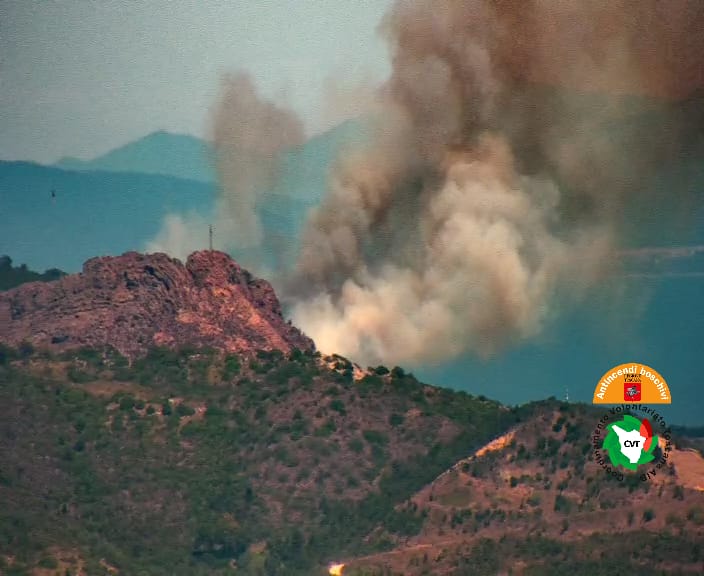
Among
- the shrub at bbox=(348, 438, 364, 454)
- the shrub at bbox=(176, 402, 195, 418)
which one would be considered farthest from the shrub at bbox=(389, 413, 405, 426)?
the shrub at bbox=(176, 402, 195, 418)

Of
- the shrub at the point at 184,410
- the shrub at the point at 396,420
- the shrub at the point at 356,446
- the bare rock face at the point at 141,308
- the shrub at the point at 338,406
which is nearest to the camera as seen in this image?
the shrub at the point at 356,446

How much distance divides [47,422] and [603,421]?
114 feet

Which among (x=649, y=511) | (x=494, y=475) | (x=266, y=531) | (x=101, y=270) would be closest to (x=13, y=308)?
(x=101, y=270)

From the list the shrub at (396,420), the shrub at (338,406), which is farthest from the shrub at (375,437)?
the shrub at (338,406)

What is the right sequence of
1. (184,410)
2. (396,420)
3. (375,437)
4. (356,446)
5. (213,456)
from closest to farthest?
(213,456)
(356,446)
(375,437)
(396,420)
(184,410)

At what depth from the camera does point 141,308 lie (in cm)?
14212

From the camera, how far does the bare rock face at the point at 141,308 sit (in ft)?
464

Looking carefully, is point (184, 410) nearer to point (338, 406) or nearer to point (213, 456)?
point (213, 456)

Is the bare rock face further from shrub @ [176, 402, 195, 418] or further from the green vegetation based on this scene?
shrub @ [176, 402, 195, 418]

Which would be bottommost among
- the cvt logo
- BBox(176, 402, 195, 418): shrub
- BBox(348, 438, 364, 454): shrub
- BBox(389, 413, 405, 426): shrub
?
the cvt logo

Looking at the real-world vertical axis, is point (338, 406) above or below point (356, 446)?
above

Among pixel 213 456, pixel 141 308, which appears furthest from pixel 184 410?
pixel 141 308

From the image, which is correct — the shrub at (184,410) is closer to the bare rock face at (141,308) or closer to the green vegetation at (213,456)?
the green vegetation at (213,456)

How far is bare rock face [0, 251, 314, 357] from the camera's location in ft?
464
